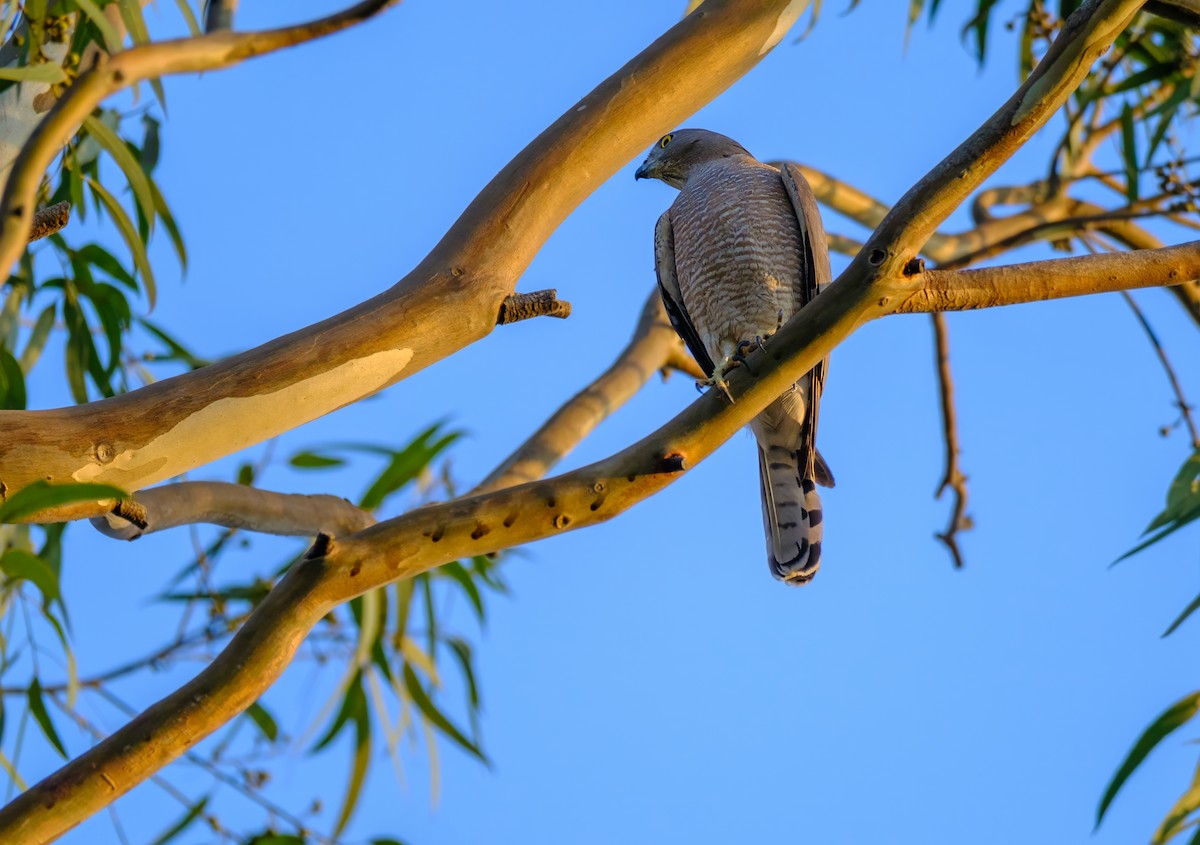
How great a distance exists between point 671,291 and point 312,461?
1099mm

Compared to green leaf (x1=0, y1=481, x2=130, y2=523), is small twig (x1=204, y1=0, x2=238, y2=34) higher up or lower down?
higher up

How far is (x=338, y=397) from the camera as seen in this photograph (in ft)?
6.93

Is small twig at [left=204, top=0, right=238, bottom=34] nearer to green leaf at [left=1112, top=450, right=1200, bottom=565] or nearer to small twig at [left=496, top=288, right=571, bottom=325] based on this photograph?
small twig at [left=496, top=288, right=571, bottom=325]

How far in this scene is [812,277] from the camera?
317 centimetres

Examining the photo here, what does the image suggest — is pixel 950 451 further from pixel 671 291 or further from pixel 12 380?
pixel 12 380

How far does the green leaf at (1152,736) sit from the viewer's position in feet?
9.75

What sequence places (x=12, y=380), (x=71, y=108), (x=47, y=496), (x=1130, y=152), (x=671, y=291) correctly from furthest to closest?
1. (x=1130, y=152)
2. (x=671, y=291)
3. (x=12, y=380)
4. (x=47, y=496)
5. (x=71, y=108)

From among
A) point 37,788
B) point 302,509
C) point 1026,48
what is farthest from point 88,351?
point 1026,48

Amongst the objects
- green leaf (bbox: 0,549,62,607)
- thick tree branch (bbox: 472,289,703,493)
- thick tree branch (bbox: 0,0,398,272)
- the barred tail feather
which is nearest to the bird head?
thick tree branch (bbox: 472,289,703,493)

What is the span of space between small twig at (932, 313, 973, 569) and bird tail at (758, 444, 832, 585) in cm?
115

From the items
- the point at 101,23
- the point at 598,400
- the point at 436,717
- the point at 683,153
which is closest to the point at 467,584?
the point at 436,717

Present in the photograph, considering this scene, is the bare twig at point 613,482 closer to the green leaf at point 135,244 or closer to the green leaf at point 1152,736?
the green leaf at point 135,244

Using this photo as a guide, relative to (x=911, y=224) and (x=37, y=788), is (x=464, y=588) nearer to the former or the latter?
(x=37, y=788)

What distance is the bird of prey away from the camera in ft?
9.90
